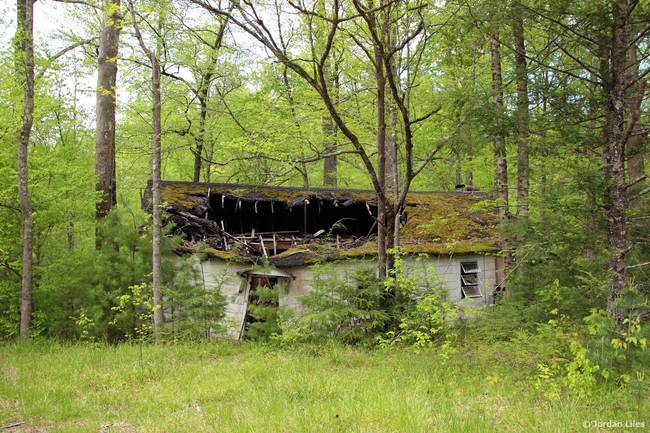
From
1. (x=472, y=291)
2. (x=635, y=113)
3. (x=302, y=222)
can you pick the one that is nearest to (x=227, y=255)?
(x=302, y=222)

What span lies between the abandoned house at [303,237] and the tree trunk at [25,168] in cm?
317

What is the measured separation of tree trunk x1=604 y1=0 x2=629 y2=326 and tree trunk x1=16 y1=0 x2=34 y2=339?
11.6 m

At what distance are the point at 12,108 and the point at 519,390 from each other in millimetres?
12454

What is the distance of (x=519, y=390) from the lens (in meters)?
5.68

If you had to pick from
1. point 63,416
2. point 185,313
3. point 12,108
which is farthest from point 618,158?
point 12,108

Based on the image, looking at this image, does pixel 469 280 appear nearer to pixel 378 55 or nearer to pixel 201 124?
pixel 378 55

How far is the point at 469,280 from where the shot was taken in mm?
15398

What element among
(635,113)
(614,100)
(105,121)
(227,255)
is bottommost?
(227,255)

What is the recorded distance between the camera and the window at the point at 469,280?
1520 centimetres

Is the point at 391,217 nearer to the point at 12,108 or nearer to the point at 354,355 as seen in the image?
the point at 354,355

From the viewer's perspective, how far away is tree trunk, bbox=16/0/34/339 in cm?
1041

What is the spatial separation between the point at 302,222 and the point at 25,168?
8.84 m

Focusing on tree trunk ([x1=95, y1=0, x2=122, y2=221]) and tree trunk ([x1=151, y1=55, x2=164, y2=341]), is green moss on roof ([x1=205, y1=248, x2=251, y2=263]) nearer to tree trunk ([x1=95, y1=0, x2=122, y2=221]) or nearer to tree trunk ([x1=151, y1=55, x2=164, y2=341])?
tree trunk ([x1=151, y1=55, x2=164, y2=341])

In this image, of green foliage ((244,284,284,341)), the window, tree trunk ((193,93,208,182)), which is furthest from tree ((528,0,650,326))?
tree trunk ((193,93,208,182))
